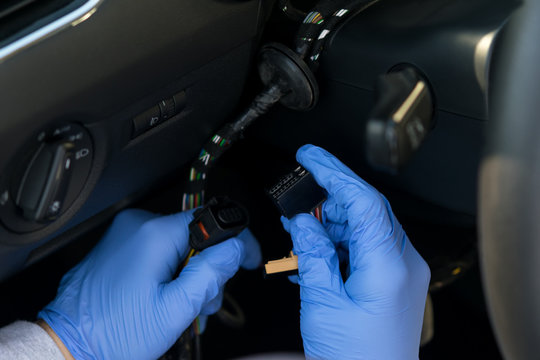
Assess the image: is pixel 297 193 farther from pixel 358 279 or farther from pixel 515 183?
pixel 515 183

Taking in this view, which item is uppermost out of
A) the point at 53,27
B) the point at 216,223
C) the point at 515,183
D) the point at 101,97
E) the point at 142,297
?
the point at 53,27

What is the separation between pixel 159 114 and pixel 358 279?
1.29 ft

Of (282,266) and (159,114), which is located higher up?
(159,114)

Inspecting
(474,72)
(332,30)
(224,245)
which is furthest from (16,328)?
(474,72)

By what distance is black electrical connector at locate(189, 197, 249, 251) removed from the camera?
83 cm

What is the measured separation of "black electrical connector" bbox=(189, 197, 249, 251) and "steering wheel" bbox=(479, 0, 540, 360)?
412 mm

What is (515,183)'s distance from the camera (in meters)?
0.50

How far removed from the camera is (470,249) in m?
1.18

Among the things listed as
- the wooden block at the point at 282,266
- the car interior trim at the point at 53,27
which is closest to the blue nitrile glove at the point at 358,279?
the wooden block at the point at 282,266

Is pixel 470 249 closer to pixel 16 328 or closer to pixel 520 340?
pixel 520 340

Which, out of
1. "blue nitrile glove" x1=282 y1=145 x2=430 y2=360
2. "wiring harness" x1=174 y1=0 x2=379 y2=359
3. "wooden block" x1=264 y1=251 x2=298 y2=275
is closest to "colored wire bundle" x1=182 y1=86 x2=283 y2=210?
"wiring harness" x1=174 y1=0 x2=379 y2=359

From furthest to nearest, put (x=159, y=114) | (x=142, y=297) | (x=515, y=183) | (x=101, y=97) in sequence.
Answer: (x=142, y=297)
(x=159, y=114)
(x=101, y=97)
(x=515, y=183)

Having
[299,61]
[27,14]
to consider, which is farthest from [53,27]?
[299,61]

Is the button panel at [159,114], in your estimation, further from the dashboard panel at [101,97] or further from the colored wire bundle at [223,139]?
the colored wire bundle at [223,139]
